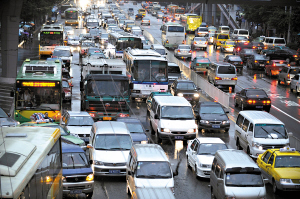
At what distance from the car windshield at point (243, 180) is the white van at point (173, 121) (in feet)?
27.6

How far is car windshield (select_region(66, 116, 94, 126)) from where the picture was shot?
2397 centimetres

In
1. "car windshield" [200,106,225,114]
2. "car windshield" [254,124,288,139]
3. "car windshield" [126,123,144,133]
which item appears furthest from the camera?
"car windshield" [200,106,225,114]

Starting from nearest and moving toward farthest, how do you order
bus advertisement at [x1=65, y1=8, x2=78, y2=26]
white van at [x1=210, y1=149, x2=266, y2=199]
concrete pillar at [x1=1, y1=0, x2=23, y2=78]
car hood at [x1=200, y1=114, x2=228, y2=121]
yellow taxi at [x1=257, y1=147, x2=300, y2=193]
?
white van at [x1=210, y1=149, x2=266, y2=199]
yellow taxi at [x1=257, y1=147, x2=300, y2=193]
car hood at [x1=200, y1=114, x2=228, y2=121]
concrete pillar at [x1=1, y1=0, x2=23, y2=78]
bus advertisement at [x1=65, y1=8, x2=78, y2=26]

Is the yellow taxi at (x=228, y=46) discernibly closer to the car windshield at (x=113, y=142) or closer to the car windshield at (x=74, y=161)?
the car windshield at (x=113, y=142)

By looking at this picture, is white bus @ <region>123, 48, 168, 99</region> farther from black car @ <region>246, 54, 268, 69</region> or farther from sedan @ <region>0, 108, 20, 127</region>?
black car @ <region>246, 54, 268, 69</region>

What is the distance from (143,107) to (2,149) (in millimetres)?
25564

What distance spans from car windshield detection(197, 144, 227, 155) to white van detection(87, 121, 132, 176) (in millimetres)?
2614

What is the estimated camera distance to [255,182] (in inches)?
622

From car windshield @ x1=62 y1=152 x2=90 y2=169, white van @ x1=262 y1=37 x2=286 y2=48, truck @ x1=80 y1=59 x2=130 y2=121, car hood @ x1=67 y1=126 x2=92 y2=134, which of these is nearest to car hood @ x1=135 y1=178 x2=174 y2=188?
car windshield @ x1=62 y1=152 x2=90 y2=169

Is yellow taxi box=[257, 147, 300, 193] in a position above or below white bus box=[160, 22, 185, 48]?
below

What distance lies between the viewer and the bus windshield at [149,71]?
34.0 m

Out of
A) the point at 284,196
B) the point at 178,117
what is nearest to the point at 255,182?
the point at 284,196

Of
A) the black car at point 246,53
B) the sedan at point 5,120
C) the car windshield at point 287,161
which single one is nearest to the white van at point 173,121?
the car windshield at point 287,161

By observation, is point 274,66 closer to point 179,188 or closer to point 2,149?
point 179,188
